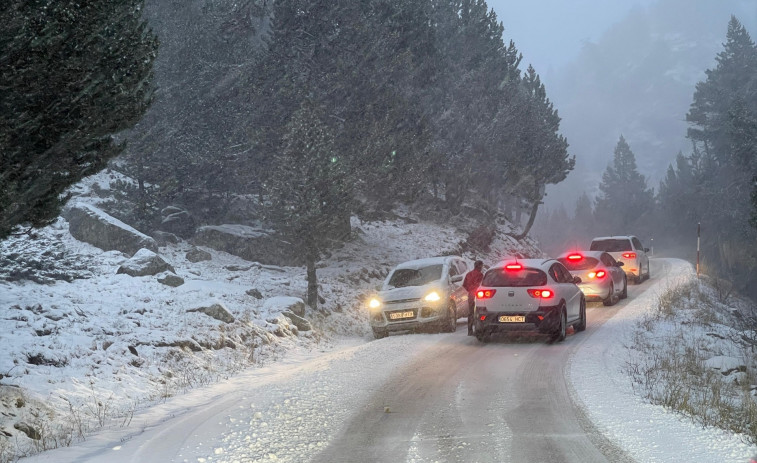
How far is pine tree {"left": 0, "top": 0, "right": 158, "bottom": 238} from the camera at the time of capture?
7.30 meters

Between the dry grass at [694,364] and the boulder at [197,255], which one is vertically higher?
the boulder at [197,255]

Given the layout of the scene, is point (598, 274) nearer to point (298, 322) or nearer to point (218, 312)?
point (298, 322)

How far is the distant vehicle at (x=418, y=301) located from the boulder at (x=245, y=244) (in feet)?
27.4

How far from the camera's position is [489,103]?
1522 inches

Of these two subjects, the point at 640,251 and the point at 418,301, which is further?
the point at 640,251

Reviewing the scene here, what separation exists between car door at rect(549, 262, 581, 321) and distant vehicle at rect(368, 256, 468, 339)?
2.85 metres

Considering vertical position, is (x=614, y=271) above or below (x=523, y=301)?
above

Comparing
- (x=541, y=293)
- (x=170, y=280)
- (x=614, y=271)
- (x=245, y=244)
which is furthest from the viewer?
(x=245, y=244)

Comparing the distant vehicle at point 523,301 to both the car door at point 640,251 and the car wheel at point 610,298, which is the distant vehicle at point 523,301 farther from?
the car door at point 640,251

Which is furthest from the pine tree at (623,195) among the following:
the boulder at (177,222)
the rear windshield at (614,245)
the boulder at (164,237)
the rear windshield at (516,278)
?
the rear windshield at (516,278)

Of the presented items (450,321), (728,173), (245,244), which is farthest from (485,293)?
(728,173)

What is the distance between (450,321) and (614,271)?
25.2 feet

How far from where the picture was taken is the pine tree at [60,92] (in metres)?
7.30

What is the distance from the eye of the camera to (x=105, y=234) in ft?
67.9
